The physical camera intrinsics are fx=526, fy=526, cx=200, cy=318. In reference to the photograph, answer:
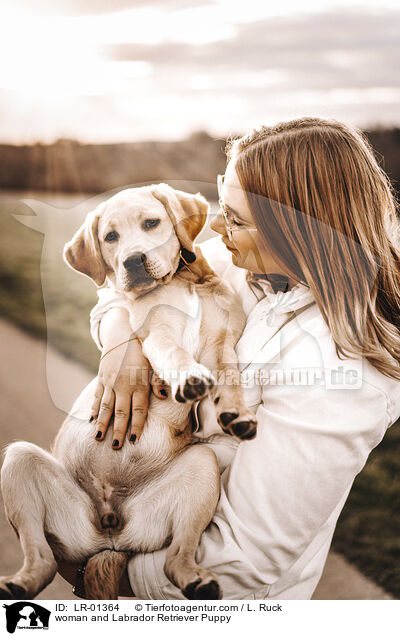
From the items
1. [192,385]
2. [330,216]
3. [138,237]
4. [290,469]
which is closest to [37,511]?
[192,385]

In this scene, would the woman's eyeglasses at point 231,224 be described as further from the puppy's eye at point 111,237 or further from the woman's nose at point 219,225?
the puppy's eye at point 111,237

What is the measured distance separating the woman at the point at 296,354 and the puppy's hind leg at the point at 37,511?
17 centimetres

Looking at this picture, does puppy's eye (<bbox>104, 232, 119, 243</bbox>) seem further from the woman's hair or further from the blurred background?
the woman's hair

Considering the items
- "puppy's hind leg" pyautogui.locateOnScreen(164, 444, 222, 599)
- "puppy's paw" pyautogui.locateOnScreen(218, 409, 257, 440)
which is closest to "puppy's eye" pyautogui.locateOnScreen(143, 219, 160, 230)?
"puppy's paw" pyautogui.locateOnScreen(218, 409, 257, 440)

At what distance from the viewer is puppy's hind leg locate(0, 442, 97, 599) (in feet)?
4.59

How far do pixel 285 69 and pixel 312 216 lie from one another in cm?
55

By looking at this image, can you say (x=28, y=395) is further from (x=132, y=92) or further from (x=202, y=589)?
(x=132, y=92)

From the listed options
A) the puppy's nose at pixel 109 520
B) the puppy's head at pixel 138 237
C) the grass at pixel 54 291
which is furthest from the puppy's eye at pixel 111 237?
the puppy's nose at pixel 109 520

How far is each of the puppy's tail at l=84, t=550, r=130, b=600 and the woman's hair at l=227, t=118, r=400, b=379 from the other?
2.74 ft

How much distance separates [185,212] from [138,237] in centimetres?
16

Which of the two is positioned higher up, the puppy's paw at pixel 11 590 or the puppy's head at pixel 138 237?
the puppy's head at pixel 138 237

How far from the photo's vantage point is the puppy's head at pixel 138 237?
147cm

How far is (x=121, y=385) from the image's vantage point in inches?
58.4
